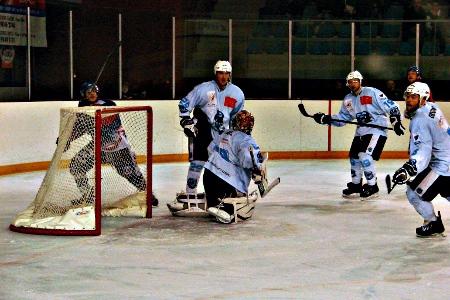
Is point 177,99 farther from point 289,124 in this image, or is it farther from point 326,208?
point 326,208

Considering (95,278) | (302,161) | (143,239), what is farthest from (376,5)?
(95,278)

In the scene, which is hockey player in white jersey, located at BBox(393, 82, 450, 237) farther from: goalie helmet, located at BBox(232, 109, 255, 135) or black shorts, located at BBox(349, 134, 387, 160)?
black shorts, located at BBox(349, 134, 387, 160)

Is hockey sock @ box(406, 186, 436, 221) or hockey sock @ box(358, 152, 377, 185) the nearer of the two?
hockey sock @ box(406, 186, 436, 221)

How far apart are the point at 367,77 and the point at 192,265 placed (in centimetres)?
724

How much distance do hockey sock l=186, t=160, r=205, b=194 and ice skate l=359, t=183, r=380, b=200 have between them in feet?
5.25

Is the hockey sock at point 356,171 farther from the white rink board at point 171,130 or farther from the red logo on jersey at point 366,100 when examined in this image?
the white rink board at point 171,130

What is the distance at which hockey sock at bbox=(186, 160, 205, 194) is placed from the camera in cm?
720

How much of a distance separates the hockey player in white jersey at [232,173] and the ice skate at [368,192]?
1678mm

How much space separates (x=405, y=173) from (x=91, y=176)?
2162 millimetres

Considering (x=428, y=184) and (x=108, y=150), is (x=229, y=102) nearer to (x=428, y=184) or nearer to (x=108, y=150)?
(x=108, y=150)

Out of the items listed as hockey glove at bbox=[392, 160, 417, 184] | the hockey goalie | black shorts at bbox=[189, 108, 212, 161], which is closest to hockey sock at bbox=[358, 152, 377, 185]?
black shorts at bbox=[189, 108, 212, 161]

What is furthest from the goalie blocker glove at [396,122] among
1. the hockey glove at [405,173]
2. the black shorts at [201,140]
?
the hockey glove at [405,173]

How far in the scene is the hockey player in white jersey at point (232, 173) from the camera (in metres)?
6.50

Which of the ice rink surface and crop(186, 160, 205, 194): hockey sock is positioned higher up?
crop(186, 160, 205, 194): hockey sock
